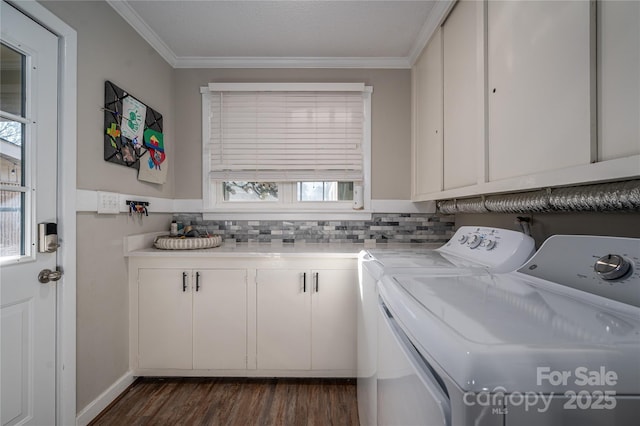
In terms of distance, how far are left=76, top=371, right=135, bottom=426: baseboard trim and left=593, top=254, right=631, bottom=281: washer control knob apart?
92.1 inches

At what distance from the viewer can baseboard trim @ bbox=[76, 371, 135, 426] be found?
1.49 meters

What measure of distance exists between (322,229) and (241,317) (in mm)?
953

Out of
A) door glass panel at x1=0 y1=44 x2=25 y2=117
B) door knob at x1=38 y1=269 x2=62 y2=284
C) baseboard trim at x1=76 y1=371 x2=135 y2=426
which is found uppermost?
door glass panel at x1=0 y1=44 x2=25 y2=117

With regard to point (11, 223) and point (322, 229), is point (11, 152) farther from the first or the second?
point (322, 229)

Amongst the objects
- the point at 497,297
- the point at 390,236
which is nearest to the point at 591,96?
the point at 497,297

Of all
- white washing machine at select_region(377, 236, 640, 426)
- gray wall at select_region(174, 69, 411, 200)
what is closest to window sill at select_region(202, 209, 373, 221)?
gray wall at select_region(174, 69, 411, 200)

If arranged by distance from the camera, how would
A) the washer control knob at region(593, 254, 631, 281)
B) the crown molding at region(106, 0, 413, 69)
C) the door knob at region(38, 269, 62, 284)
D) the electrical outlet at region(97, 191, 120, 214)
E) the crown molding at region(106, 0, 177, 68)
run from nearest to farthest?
the washer control knob at region(593, 254, 631, 281) → the door knob at region(38, 269, 62, 284) → the electrical outlet at region(97, 191, 120, 214) → the crown molding at region(106, 0, 177, 68) → the crown molding at region(106, 0, 413, 69)

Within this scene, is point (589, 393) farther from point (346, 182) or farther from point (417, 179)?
point (346, 182)

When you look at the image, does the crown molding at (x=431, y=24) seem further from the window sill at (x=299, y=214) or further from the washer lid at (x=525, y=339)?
the washer lid at (x=525, y=339)

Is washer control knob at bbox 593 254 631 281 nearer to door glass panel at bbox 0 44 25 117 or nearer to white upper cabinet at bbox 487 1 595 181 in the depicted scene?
white upper cabinet at bbox 487 1 595 181

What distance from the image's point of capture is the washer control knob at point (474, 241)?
4.29ft

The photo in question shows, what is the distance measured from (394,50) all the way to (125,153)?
215 centimetres

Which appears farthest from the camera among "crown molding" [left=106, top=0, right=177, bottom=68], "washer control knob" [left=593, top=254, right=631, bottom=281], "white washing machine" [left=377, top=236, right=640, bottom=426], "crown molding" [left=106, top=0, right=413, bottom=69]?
"crown molding" [left=106, top=0, right=413, bottom=69]

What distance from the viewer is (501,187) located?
118 cm
